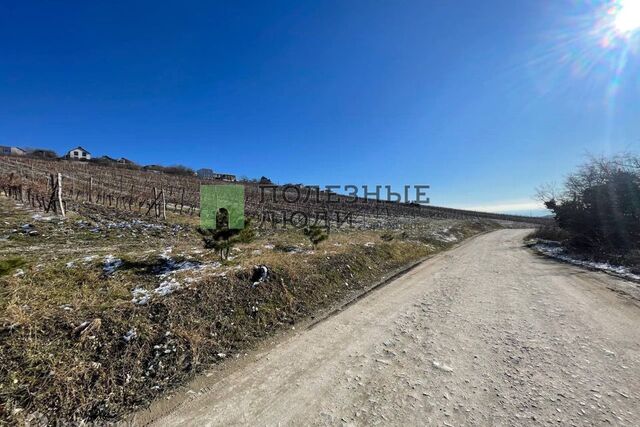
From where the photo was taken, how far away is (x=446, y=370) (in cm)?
371

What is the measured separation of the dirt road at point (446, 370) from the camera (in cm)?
293

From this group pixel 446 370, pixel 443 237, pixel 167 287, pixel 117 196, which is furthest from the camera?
pixel 443 237

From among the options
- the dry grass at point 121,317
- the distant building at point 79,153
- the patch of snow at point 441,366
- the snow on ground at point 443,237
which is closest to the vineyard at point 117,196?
the dry grass at point 121,317

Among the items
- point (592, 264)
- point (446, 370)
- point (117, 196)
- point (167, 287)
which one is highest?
point (117, 196)

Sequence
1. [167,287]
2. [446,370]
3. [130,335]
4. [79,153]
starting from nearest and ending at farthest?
1. [446,370]
2. [130,335]
3. [167,287]
4. [79,153]

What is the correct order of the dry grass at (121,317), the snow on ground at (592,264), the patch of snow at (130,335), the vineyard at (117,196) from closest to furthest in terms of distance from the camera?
the dry grass at (121,317) → the patch of snow at (130,335) → the snow on ground at (592,264) → the vineyard at (117,196)

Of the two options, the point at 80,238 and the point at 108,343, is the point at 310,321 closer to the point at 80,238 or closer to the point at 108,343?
the point at 108,343

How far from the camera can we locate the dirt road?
115 inches

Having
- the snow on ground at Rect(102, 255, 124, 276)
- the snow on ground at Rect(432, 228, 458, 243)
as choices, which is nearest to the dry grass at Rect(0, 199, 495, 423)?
the snow on ground at Rect(102, 255, 124, 276)

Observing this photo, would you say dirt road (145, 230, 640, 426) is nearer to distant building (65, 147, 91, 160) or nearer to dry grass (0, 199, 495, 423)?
dry grass (0, 199, 495, 423)

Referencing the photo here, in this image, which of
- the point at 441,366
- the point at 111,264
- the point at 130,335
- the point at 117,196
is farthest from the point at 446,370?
the point at 117,196

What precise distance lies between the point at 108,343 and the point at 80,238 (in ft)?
25.9

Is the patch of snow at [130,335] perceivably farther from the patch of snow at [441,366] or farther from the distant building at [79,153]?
the distant building at [79,153]

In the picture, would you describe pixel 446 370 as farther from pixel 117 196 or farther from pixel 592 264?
pixel 117 196
